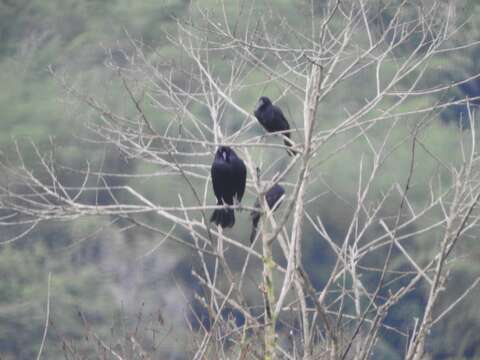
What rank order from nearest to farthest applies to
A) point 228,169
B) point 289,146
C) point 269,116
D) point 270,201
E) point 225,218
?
point 289,146 < point 225,218 < point 228,169 < point 270,201 < point 269,116

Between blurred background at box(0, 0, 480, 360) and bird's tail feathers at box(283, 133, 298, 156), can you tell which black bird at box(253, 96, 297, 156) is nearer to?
bird's tail feathers at box(283, 133, 298, 156)

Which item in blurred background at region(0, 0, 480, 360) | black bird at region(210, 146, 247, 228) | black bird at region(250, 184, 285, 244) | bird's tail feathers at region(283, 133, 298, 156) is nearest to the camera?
bird's tail feathers at region(283, 133, 298, 156)

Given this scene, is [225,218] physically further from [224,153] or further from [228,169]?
[224,153]

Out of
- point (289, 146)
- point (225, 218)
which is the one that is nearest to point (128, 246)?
point (225, 218)

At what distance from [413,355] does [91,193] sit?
18.1ft

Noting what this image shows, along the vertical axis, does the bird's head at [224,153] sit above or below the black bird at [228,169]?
above

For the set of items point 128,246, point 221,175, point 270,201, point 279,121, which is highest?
point 279,121

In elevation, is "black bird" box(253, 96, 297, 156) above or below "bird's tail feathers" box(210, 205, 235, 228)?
above

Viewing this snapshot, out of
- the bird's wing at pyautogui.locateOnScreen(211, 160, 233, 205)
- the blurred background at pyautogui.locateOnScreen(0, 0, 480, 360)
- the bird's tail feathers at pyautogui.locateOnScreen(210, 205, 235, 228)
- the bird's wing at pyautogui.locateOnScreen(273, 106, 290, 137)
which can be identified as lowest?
the blurred background at pyautogui.locateOnScreen(0, 0, 480, 360)

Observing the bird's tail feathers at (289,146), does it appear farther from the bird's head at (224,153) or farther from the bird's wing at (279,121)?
the bird's wing at (279,121)

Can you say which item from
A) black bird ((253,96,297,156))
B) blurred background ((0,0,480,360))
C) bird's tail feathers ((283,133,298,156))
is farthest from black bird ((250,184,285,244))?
blurred background ((0,0,480,360))

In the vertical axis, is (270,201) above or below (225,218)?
→ below

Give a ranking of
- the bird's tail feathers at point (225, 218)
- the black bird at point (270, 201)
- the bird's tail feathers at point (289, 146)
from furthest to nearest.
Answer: the black bird at point (270, 201) < the bird's tail feathers at point (225, 218) < the bird's tail feathers at point (289, 146)

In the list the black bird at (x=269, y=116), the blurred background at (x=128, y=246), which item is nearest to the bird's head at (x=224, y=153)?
the black bird at (x=269, y=116)
